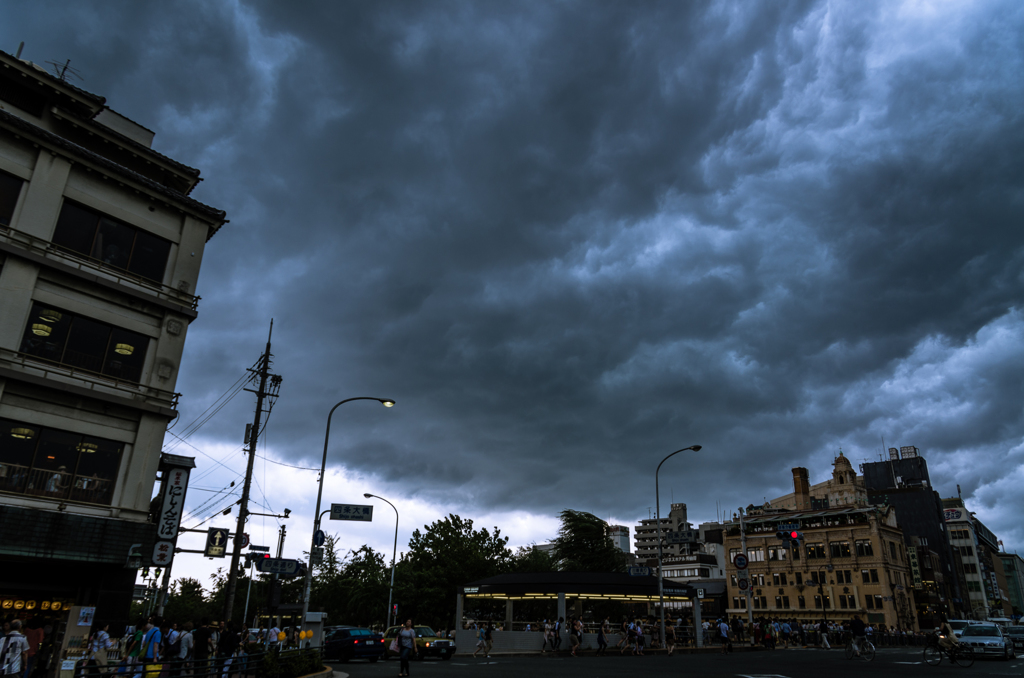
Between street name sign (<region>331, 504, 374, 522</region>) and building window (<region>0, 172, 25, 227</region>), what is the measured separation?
1547 cm

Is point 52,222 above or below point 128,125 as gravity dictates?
below

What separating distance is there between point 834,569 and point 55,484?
83.6 m

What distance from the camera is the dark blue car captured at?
3109cm

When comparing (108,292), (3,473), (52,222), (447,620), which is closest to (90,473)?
(3,473)

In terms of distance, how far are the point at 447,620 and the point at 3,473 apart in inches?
1668

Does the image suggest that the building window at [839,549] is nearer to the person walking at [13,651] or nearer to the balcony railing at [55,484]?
the balcony railing at [55,484]

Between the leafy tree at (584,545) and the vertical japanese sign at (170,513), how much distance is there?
55090 mm

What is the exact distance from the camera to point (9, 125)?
2162cm

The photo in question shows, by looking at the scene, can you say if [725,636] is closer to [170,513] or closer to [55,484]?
[170,513]

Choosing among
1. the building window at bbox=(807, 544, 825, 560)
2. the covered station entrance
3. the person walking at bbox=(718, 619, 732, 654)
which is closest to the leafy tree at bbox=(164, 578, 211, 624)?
the covered station entrance

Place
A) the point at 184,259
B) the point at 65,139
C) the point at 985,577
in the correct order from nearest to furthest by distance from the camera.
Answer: the point at 65,139 < the point at 184,259 < the point at 985,577

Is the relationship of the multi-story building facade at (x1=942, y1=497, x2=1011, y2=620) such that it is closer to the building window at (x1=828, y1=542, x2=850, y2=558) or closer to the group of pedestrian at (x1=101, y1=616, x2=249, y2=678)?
the building window at (x1=828, y1=542, x2=850, y2=558)

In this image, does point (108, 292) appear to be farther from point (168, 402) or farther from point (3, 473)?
point (3, 473)

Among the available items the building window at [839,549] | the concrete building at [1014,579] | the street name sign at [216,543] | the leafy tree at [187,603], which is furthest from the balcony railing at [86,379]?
the concrete building at [1014,579]
